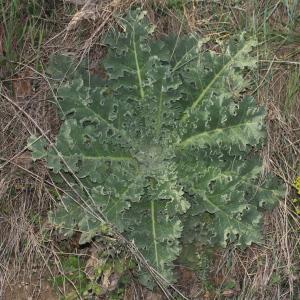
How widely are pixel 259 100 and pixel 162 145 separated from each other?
54cm

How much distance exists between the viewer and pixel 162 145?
114 inches

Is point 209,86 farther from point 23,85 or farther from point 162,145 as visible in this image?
point 23,85

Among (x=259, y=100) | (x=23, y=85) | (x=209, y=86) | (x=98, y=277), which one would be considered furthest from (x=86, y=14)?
(x=98, y=277)

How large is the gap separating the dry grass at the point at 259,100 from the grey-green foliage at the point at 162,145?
0.35 feet

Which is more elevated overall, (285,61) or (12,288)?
(285,61)

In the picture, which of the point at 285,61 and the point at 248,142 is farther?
the point at 285,61

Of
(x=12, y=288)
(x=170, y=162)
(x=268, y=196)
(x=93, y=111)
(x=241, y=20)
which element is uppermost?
(x=241, y=20)

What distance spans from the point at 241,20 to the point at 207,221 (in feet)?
3.38

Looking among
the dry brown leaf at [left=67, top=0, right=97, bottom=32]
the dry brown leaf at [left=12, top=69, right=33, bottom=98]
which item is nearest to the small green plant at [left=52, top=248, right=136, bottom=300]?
the dry brown leaf at [left=12, top=69, right=33, bottom=98]

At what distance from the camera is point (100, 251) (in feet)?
9.38

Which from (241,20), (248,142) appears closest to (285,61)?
(241,20)

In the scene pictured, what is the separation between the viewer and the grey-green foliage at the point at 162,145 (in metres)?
2.72

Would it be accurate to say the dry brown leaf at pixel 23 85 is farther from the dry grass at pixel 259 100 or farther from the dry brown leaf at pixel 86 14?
the dry brown leaf at pixel 86 14

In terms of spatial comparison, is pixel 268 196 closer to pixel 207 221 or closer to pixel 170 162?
pixel 207 221
